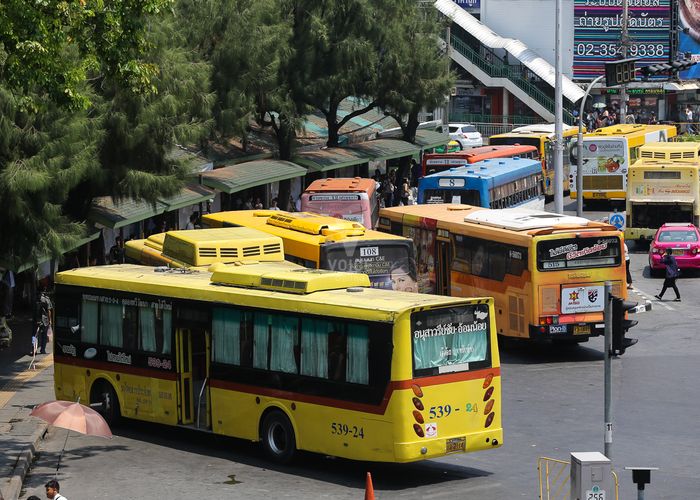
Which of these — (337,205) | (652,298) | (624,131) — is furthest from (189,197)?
(624,131)

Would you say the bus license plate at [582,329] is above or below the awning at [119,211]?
below

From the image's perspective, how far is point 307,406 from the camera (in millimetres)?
19531

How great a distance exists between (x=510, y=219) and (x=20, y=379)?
10.6 m

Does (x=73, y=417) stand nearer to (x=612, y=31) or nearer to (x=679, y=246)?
(x=679, y=246)

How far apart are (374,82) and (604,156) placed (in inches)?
385

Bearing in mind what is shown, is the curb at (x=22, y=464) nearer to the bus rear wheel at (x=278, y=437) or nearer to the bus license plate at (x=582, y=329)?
the bus rear wheel at (x=278, y=437)

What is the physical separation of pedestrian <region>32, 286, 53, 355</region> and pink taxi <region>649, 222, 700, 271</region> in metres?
20.1

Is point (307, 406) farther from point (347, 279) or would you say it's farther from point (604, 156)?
point (604, 156)

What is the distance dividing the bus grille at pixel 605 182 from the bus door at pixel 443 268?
Result: 25349 millimetres

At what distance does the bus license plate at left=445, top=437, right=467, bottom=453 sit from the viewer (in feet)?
61.5

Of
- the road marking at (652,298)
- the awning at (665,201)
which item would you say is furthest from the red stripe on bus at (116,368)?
the awning at (665,201)

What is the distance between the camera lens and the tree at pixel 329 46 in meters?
50.5

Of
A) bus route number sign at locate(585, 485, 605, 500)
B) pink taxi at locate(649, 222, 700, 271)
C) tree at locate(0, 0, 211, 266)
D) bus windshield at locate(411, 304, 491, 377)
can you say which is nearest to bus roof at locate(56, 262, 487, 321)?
bus windshield at locate(411, 304, 491, 377)

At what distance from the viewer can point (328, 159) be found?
2031 inches
